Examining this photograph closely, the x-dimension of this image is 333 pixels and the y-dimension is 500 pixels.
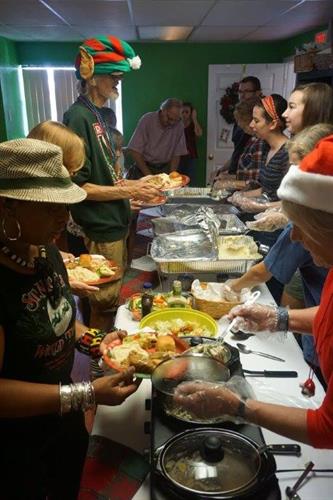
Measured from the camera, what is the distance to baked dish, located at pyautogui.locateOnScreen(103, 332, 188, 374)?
1.07 m

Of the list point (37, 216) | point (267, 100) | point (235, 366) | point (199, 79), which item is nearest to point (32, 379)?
point (37, 216)

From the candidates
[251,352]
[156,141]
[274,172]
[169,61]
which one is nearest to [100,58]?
[274,172]

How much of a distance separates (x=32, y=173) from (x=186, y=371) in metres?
0.58

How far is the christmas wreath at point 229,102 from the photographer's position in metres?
5.64

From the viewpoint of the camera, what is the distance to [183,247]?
199 cm

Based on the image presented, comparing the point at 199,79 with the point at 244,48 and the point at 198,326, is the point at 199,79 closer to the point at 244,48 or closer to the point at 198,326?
the point at 244,48

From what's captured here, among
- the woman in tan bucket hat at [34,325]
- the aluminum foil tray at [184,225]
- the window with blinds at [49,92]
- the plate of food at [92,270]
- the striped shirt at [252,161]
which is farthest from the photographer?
the window with blinds at [49,92]

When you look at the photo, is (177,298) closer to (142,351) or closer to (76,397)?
(142,351)

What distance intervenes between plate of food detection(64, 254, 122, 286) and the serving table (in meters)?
0.21

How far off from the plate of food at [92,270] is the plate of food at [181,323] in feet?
1.14

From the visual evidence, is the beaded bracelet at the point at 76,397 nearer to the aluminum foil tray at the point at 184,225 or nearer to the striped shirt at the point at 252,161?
the aluminum foil tray at the point at 184,225

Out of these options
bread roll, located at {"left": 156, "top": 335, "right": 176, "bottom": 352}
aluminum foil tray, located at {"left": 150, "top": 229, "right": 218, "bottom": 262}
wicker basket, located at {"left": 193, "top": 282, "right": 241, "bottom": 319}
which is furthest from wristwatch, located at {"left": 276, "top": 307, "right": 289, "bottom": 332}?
aluminum foil tray, located at {"left": 150, "top": 229, "right": 218, "bottom": 262}

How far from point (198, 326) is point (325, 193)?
696 mm


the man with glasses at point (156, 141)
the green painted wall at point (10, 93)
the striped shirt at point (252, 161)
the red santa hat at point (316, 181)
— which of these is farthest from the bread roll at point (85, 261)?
the green painted wall at point (10, 93)
